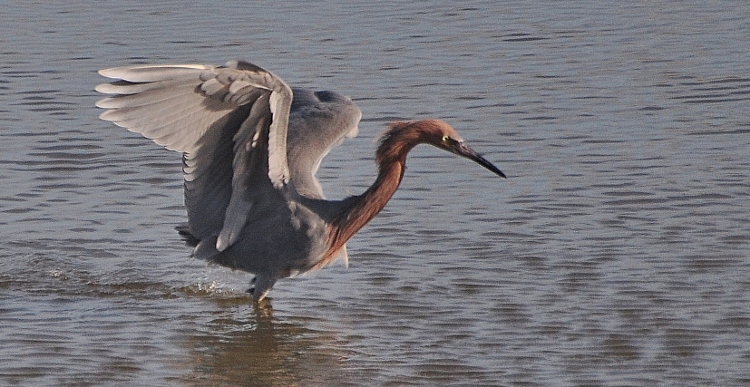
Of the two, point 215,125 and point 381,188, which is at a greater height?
point 215,125

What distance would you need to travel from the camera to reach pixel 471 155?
6883 millimetres

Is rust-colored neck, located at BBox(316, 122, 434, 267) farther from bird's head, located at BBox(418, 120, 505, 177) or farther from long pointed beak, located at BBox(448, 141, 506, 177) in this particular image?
long pointed beak, located at BBox(448, 141, 506, 177)

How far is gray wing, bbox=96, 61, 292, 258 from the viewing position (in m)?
6.04

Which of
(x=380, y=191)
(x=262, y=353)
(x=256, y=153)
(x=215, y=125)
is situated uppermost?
(x=215, y=125)

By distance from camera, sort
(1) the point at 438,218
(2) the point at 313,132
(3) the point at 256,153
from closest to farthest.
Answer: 1. (3) the point at 256,153
2. (2) the point at 313,132
3. (1) the point at 438,218

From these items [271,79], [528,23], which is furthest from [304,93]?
[528,23]

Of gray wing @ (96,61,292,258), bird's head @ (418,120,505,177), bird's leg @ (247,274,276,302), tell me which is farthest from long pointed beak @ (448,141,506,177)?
bird's leg @ (247,274,276,302)

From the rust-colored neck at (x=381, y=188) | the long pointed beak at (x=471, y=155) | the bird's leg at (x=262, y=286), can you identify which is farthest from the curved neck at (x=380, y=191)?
the bird's leg at (x=262, y=286)

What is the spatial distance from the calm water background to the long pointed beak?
629mm

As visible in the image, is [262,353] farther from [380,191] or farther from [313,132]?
[313,132]

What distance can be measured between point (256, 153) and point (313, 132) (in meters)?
0.82

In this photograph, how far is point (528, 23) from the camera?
42.9 feet

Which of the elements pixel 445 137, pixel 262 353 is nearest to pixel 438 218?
pixel 445 137

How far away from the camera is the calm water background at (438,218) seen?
6.20 meters
